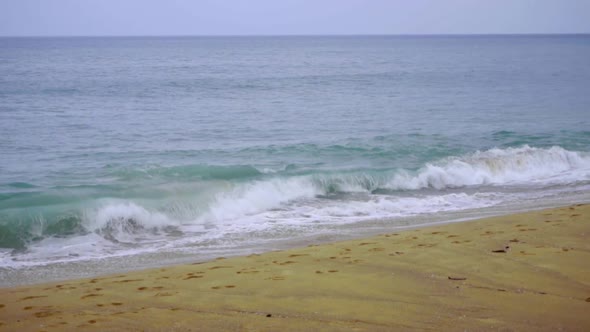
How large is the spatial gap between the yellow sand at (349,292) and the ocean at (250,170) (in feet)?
5.90

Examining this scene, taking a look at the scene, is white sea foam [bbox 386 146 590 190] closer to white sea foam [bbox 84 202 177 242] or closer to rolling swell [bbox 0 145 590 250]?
rolling swell [bbox 0 145 590 250]

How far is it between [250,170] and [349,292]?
33.5ft

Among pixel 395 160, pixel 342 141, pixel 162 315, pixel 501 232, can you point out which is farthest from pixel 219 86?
pixel 162 315

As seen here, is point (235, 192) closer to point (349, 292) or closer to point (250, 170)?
point (250, 170)

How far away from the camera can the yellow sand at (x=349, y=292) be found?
5625mm

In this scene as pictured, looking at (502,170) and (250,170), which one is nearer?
(250,170)

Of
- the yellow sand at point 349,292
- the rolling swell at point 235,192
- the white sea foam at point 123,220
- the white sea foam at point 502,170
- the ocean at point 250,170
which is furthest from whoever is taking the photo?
the white sea foam at point 502,170

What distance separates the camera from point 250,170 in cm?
1644

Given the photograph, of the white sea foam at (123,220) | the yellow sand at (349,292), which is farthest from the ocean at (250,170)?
the yellow sand at (349,292)

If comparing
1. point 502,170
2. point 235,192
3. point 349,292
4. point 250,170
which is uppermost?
point 349,292

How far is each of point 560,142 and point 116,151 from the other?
1488 cm

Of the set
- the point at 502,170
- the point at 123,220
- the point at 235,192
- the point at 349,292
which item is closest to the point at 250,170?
the point at 235,192

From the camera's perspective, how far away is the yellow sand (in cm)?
562

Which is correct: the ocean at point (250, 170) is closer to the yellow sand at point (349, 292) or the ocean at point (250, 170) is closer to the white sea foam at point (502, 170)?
the white sea foam at point (502, 170)
